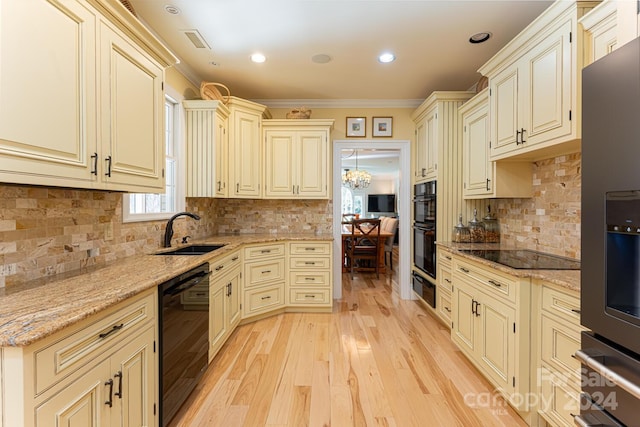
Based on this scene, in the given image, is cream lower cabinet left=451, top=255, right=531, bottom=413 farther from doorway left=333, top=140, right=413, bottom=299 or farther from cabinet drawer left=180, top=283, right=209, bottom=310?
cabinet drawer left=180, top=283, right=209, bottom=310

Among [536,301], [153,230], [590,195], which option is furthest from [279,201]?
[590,195]

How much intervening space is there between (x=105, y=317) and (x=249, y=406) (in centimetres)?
113

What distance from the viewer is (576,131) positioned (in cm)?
160

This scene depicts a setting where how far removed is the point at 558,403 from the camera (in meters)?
1.48

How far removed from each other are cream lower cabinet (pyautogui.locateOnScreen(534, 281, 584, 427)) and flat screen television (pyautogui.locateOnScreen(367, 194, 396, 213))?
8.69m

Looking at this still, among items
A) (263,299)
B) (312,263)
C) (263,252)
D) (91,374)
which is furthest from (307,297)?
(91,374)

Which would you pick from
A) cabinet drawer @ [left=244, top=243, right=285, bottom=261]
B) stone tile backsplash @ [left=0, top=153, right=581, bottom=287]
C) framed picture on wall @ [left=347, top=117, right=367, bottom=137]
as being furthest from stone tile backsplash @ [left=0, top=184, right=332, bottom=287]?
framed picture on wall @ [left=347, top=117, right=367, bottom=137]

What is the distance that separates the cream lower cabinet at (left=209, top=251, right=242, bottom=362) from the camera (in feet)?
7.35

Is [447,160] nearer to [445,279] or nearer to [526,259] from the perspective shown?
[445,279]

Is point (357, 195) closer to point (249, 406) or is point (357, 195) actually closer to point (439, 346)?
point (439, 346)

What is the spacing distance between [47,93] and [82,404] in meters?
1.15

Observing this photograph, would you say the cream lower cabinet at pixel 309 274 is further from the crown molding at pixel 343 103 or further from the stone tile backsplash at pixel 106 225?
the crown molding at pixel 343 103

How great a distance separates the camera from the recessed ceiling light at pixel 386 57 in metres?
2.71

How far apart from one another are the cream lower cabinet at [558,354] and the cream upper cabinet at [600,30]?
122 cm
